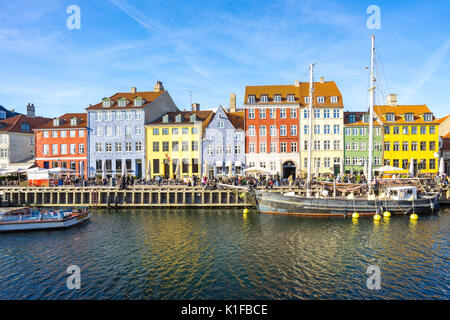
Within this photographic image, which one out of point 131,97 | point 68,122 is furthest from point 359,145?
point 68,122

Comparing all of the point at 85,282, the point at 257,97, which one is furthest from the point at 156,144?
the point at 85,282

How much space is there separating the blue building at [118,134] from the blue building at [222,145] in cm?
1229

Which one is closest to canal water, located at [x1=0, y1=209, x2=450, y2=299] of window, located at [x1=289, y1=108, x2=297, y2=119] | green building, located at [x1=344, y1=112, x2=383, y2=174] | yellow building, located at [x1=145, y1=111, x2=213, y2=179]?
green building, located at [x1=344, y1=112, x2=383, y2=174]

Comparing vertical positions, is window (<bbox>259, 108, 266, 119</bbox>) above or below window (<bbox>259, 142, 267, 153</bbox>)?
above

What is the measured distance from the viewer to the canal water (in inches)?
575

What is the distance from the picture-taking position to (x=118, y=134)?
53.5 meters

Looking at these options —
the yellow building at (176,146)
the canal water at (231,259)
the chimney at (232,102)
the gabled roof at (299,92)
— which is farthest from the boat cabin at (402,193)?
the chimney at (232,102)

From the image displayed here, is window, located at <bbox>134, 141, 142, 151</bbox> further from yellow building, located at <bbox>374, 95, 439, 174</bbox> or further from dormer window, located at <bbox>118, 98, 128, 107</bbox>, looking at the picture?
yellow building, located at <bbox>374, 95, 439, 174</bbox>

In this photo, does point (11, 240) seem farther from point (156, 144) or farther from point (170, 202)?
point (156, 144)

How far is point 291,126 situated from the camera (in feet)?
165

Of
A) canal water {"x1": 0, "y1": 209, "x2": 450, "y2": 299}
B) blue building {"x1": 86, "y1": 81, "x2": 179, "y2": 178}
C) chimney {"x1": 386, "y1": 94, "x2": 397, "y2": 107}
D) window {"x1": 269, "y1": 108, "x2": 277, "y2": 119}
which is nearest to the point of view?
canal water {"x1": 0, "y1": 209, "x2": 450, "y2": 299}

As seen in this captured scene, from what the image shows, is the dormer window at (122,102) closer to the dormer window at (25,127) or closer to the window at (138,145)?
the window at (138,145)

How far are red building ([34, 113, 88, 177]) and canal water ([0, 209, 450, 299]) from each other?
1186 inches

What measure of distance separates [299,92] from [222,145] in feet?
56.9
